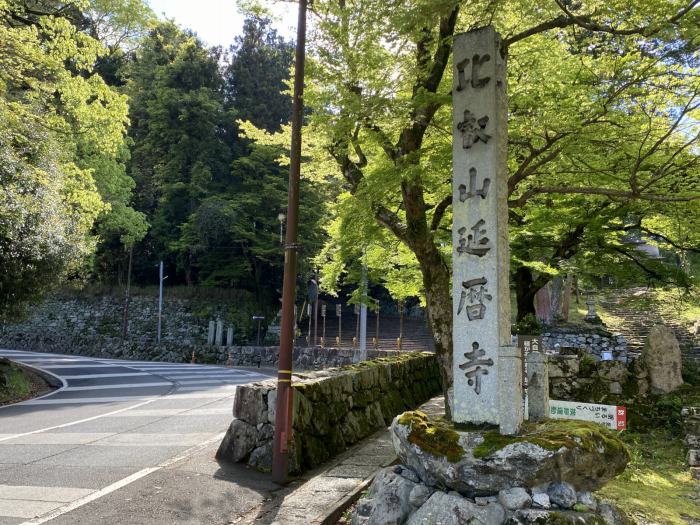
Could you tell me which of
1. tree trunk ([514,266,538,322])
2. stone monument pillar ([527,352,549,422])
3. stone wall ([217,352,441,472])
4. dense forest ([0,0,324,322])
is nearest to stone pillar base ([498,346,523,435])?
stone monument pillar ([527,352,549,422])

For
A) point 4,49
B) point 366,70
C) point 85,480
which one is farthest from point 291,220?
point 4,49

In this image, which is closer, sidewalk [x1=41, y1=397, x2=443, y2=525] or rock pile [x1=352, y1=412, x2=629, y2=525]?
rock pile [x1=352, y1=412, x2=629, y2=525]

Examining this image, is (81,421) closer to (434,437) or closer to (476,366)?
(434,437)

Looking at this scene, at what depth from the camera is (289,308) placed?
6.97 metres

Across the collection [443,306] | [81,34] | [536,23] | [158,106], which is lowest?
[443,306]

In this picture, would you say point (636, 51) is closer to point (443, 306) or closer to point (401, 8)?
point (401, 8)

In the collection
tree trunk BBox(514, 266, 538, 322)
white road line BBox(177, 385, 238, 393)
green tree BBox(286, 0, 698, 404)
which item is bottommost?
white road line BBox(177, 385, 238, 393)

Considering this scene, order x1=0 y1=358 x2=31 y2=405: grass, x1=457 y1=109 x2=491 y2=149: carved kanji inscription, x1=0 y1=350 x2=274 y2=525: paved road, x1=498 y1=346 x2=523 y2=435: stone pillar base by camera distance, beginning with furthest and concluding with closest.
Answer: x1=0 y1=358 x2=31 y2=405: grass
x1=0 y1=350 x2=274 y2=525: paved road
x1=457 y1=109 x2=491 y2=149: carved kanji inscription
x1=498 y1=346 x2=523 y2=435: stone pillar base

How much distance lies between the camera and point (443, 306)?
9070mm

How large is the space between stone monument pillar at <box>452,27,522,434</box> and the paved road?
4097 millimetres

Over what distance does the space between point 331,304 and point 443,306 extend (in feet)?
115

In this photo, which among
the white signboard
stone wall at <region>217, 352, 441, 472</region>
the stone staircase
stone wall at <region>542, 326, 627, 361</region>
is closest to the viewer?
the white signboard

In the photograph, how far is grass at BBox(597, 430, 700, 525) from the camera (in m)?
5.99

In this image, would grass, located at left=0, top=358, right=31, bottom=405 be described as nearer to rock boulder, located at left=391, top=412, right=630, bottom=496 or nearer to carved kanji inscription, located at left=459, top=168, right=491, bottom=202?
rock boulder, located at left=391, top=412, right=630, bottom=496
